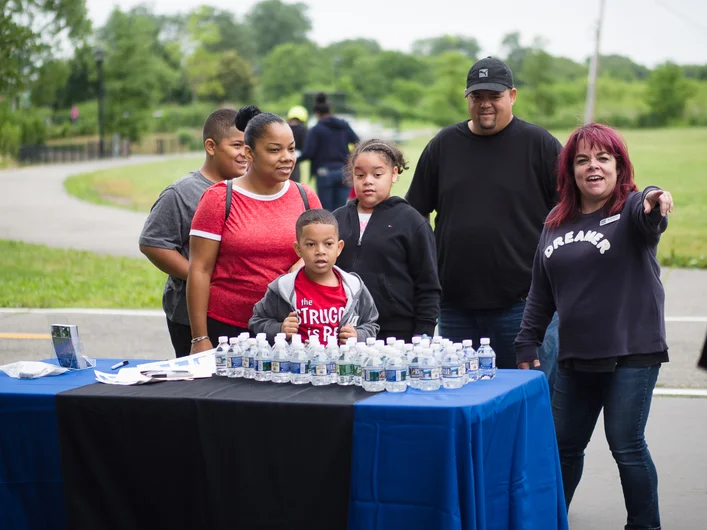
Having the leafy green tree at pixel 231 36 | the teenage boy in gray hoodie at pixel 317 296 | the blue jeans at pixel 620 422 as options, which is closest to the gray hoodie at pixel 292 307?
the teenage boy in gray hoodie at pixel 317 296

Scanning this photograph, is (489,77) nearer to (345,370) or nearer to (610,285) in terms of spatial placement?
(610,285)

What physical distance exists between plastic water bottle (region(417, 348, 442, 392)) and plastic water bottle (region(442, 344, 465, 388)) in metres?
0.04

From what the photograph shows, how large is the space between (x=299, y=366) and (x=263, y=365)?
18cm

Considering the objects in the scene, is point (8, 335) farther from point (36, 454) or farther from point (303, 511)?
point (303, 511)

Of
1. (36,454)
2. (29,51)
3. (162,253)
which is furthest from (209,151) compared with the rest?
(29,51)

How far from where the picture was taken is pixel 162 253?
5559 millimetres

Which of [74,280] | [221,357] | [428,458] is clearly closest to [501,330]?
[221,357]

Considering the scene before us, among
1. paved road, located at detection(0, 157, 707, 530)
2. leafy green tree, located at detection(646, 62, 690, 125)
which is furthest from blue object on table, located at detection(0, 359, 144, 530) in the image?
leafy green tree, located at detection(646, 62, 690, 125)

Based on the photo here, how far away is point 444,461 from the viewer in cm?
385

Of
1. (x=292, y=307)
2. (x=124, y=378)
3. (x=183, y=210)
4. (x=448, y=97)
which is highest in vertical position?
(x=448, y=97)

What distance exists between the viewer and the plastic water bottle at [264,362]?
14.4ft

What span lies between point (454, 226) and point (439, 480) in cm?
209

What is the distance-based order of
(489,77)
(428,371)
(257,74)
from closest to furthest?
1. (428,371)
2. (489,77)
3. (257,74)

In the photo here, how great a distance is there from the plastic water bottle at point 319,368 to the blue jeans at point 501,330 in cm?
166
